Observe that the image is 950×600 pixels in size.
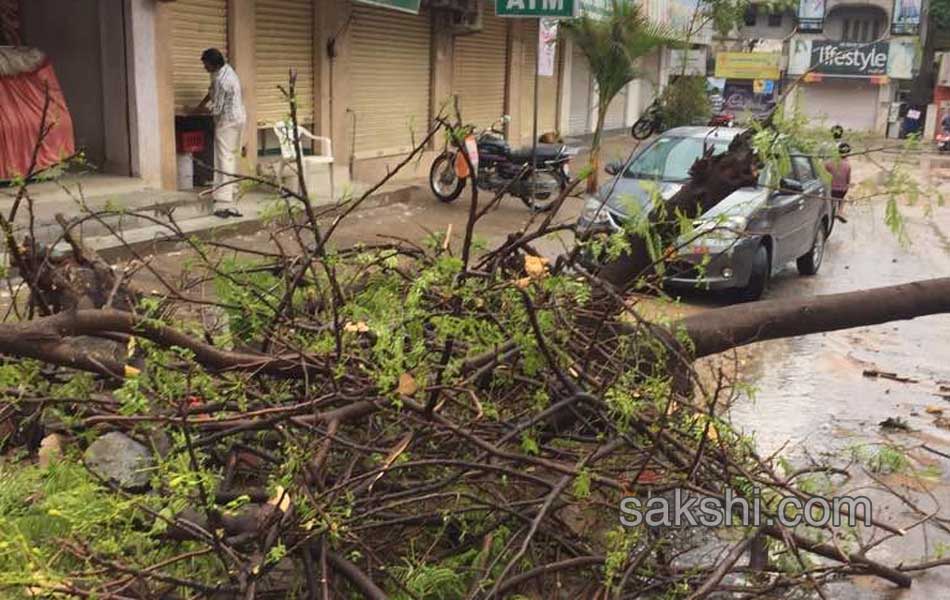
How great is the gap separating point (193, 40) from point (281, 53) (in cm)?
202

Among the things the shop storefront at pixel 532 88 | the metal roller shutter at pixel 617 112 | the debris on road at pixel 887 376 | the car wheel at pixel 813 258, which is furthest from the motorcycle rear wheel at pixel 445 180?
the metal roller shutter at pixel 617 112

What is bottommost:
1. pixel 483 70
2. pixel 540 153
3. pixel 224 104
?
pixel 540 153

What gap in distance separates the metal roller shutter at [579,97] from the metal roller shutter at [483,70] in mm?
4755

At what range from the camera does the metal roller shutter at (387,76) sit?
50.8ft

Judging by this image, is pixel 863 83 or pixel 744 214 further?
pixel 863 83

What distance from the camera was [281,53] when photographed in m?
13.6

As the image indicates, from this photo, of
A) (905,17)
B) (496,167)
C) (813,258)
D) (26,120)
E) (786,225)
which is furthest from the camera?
(905,17)

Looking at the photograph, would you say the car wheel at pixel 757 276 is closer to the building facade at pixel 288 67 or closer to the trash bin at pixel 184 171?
the building facade at pixel 288 67

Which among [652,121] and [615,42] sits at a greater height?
[615,42]

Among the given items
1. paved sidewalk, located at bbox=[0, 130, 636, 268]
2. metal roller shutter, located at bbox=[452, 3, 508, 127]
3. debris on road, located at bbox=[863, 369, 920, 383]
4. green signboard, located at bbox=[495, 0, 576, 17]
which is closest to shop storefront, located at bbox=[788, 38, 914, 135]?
metal roller shutter, located at bbox=[452, 3, 508, 127]

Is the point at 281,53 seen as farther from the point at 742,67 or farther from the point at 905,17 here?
the point at 905,17

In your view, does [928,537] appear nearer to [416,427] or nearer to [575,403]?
[575,403]

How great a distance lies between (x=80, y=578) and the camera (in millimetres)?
2648

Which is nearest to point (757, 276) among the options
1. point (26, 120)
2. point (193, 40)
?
point (193, 40)
